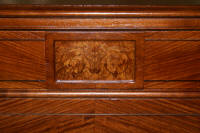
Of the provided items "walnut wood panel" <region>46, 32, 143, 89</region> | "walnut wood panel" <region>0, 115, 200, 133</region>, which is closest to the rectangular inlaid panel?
"walnut wood panel" <region>46, 32, 143, 89</region>

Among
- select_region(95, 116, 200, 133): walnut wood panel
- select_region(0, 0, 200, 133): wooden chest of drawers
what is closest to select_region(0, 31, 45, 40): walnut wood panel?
select_region(0, 0, 200, 133): wooden chest of drawers

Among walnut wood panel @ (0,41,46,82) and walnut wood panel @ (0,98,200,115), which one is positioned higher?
walnut wood panel @ (0,41,46,82)

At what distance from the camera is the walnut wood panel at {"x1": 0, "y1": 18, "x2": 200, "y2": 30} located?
39cm

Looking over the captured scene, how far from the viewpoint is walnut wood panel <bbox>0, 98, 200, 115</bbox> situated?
0.41m

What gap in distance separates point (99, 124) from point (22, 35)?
A: 0.95ft

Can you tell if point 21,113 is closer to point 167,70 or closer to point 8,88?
point 8,88

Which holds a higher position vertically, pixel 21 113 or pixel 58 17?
pixel 58 17

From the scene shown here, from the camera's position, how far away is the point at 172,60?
0.40 metres

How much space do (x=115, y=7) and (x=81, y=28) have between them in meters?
0.09

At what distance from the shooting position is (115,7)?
0.39 metres

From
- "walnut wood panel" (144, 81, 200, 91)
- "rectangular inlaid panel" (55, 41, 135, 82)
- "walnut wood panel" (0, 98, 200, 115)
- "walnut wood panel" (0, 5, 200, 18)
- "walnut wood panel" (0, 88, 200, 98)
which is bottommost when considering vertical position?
"walnut wood panel" (0, 98, 200, 115)

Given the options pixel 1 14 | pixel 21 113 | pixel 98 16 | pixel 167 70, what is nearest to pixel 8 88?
pixel 21 113

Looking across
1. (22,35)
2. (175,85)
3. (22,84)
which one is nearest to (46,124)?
(22,84)

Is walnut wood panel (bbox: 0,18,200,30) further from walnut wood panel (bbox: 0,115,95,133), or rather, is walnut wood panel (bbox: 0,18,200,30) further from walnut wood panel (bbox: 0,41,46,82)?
walnut wood panel (bbox: 0,115,95,133)
